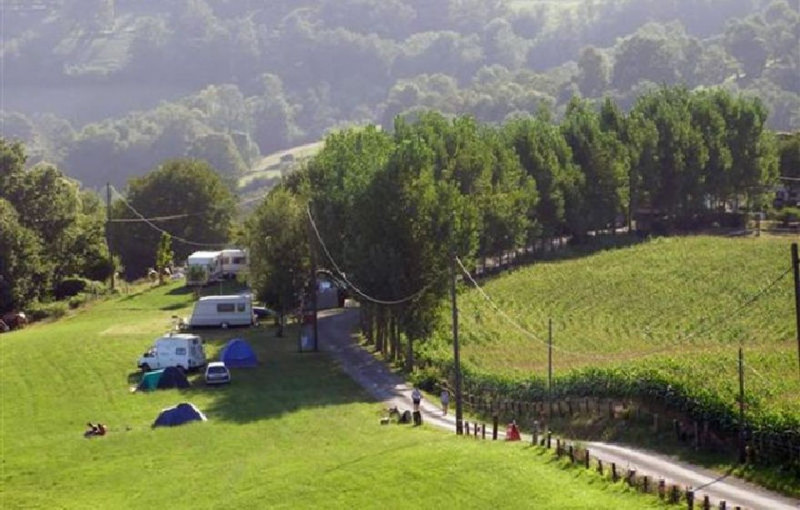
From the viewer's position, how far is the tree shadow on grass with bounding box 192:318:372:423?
5062cm

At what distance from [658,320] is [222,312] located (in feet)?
83.5

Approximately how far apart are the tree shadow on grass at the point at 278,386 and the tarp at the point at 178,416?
30.4 inches

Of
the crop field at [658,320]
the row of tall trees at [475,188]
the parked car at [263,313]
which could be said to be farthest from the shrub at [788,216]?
the parked car at [263,313]

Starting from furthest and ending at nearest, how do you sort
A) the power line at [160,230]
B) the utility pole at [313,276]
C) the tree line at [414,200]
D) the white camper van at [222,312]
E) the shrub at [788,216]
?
the shrub at [788,216] → the power line at [160,230] → the white camper van at [222,312] → the utility pole at [313,276] → the tree line at [414,200]

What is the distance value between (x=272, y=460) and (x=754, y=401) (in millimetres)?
16240

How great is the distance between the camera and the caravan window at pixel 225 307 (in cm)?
7162

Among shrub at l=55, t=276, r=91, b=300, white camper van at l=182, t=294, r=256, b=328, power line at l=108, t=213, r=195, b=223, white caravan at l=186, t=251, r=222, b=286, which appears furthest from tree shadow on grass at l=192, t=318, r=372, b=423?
power line at l=108, t=213, r=195, b=223

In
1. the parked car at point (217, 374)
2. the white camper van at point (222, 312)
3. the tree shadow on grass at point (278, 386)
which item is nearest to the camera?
the tree shadow on grass at point (278, 386)

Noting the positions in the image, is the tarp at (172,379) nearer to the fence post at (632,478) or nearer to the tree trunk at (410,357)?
the tree trunk at (410,357)

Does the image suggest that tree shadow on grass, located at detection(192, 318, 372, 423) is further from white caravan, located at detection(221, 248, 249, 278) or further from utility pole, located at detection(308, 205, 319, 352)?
white caravan, located at detection(221, 248, 249, 278)

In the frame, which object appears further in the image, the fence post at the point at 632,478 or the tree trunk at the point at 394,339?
the tree trunk at the point at 394,339

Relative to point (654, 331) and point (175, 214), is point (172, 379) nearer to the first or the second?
point (654, 331)

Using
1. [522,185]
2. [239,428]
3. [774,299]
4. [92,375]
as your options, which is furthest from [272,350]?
[522,185]

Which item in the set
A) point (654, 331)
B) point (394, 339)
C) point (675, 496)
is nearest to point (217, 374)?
point (394, 339)
